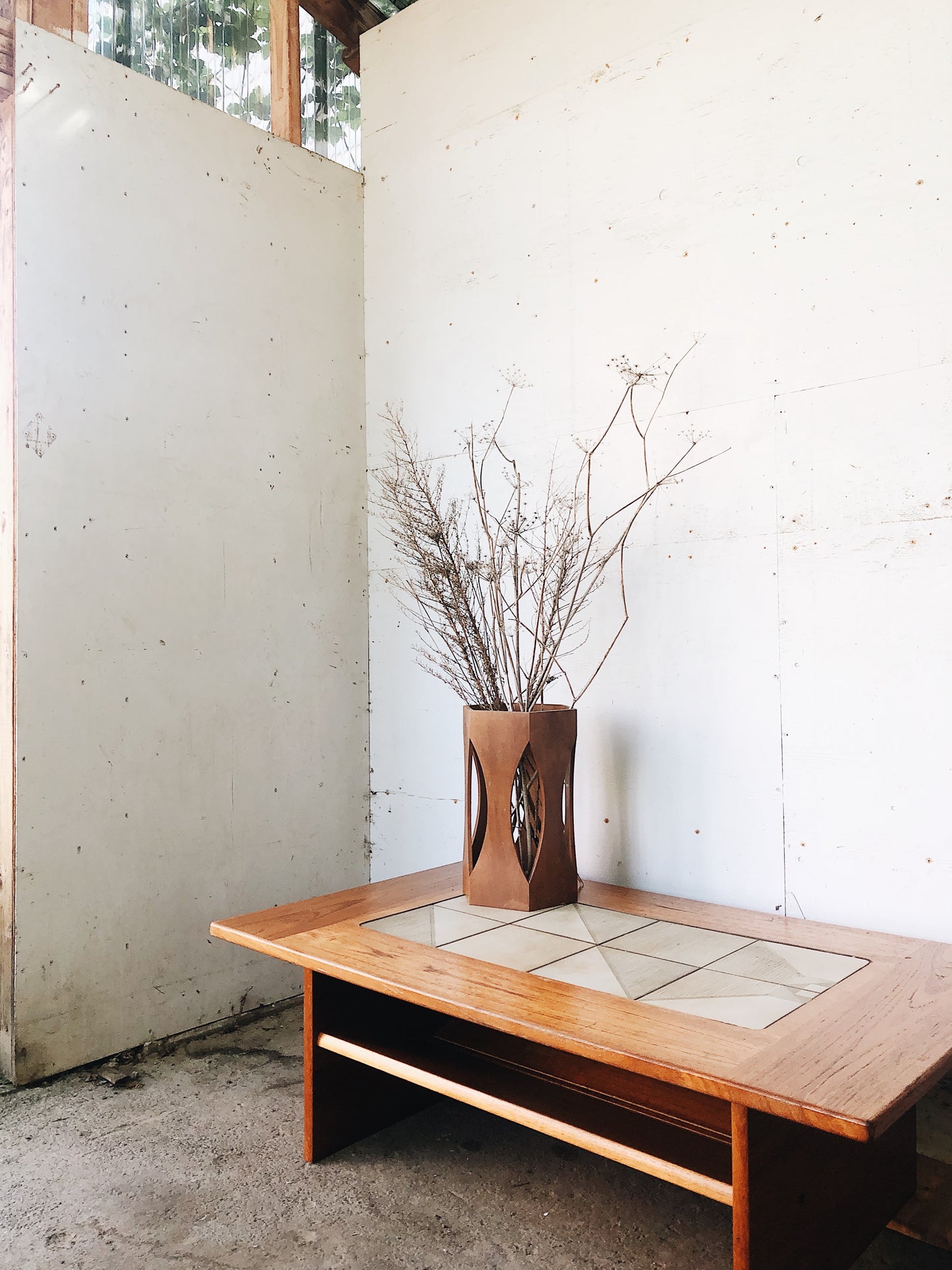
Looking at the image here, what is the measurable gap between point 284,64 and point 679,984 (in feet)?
9.85

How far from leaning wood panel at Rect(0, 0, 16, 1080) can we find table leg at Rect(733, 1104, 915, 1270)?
1.79 metres

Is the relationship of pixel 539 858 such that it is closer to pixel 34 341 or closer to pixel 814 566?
pixel 814 566

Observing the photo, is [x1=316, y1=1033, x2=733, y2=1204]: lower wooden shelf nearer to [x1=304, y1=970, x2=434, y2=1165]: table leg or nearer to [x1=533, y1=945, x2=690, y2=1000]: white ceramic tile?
[x1=304, y1=970, x2=434, y2=1165]: table leg

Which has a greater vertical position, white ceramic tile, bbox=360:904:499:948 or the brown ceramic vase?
the brown ceramic vase

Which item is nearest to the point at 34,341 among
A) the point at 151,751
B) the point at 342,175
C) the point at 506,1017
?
the point at 151,751

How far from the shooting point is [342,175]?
308 cm

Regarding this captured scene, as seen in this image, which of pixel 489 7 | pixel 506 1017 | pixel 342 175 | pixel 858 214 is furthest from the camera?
pixel 342 175

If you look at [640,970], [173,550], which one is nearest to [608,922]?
[640,970]

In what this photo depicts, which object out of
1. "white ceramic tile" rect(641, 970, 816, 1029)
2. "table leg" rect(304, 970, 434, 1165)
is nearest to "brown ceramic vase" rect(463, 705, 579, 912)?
"table leg" rect(304, 970, 434, 1165)

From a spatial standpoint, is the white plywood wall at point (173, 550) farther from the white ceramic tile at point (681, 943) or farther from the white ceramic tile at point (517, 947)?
the white ceramic tile at point (681, 943)

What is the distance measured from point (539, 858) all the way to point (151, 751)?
1.16 meters

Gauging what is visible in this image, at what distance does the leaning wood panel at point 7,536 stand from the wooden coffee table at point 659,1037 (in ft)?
2.29

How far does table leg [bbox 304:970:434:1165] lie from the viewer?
1.89 m

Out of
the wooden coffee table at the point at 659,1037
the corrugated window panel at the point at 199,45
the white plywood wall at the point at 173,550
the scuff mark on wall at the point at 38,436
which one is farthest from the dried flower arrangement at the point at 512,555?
the corrugated window panel at the point at 199,45
